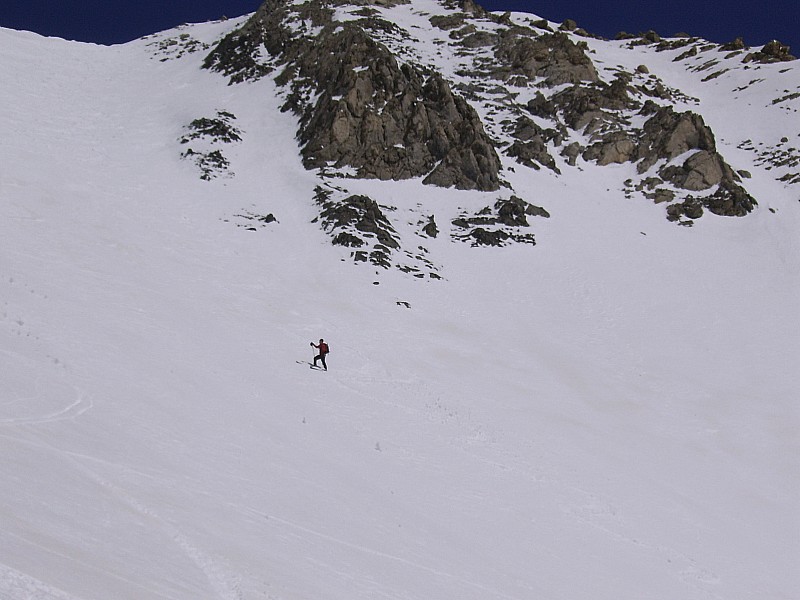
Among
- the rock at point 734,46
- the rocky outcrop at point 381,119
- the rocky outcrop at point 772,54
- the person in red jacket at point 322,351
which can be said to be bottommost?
the person in red jacket at point 322,351

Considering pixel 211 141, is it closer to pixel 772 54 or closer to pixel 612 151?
pixel 612 151

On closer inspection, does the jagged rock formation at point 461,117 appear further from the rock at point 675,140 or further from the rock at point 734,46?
the rock at point 734,46

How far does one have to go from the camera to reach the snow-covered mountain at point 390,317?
27.3ft

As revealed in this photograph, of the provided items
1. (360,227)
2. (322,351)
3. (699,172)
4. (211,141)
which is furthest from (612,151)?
(322,351)

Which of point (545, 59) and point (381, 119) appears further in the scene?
point (545, 59)

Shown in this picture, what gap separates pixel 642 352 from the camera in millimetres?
31938

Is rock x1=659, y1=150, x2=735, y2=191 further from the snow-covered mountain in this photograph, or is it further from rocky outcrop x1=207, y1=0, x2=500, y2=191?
rocky outcrop x1=207, y1=0, x2=500, y2=191

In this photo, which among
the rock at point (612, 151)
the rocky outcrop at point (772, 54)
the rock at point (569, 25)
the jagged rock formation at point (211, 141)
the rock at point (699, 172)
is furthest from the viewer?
the rock at point (569, 25)

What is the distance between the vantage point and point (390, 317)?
95.7ft

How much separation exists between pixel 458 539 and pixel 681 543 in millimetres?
6960

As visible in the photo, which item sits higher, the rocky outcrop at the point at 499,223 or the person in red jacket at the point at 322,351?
the rocky outcrop at the point at 499,223

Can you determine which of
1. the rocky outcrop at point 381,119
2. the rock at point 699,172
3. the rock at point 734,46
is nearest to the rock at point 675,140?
the rock at point 699,172

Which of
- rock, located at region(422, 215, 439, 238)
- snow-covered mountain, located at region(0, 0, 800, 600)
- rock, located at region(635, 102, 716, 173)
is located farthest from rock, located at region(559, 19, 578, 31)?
rock, located at region(422, 215, 439, 238)

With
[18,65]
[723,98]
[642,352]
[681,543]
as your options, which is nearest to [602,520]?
[681,543]
